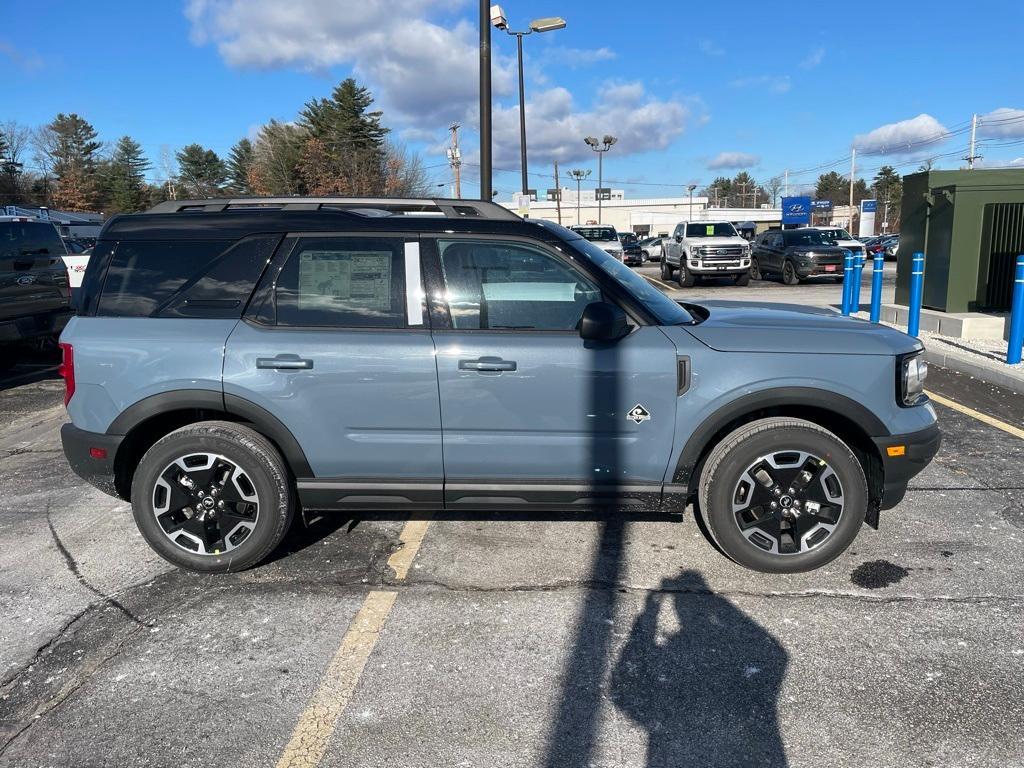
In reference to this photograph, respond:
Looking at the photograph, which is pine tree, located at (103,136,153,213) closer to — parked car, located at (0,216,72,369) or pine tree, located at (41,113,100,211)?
pine tree, located at (41,113,100,211)

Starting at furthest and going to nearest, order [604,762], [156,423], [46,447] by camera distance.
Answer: [46,447], [156,423], [604,762]

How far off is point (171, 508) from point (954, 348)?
973 cm

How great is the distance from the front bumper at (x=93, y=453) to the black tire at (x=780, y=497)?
3.01 metres

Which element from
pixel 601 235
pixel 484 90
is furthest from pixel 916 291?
pixel 601 235

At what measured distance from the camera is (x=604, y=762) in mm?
2496

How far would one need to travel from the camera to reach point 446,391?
3670 mm

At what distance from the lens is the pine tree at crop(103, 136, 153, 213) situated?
7306 cm

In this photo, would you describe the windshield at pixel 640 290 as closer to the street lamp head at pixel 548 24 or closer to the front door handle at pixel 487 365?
the front door handle at pixel 487 365

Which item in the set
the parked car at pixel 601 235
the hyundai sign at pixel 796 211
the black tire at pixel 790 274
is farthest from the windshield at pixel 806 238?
the hyundai sign at pixel 796 211

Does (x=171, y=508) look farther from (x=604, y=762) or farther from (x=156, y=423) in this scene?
(x=604, y=762)

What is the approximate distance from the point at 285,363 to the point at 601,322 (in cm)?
155

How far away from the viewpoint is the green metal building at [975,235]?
1103cm

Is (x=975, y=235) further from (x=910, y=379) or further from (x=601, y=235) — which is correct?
(x=601, y=235)

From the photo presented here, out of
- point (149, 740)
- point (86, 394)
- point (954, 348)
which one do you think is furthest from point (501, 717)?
point (954, 348)
